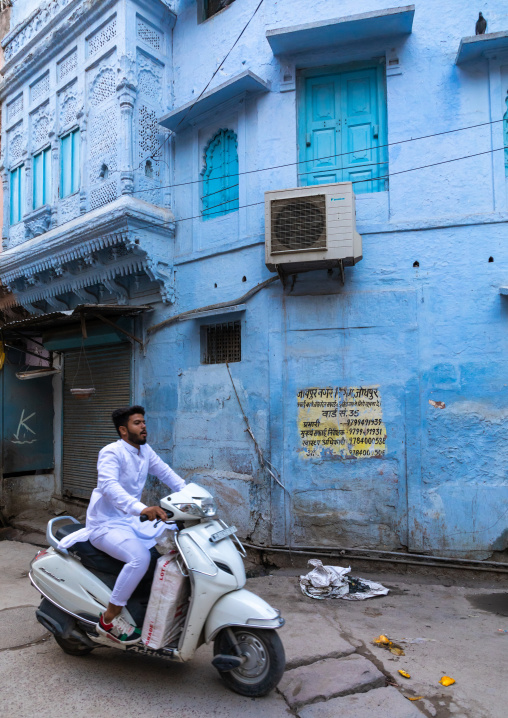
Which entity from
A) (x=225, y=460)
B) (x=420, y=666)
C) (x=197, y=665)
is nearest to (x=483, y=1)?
(x=225, y=460)

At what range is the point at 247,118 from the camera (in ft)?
23.8

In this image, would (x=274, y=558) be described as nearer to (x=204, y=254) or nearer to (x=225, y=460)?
(x=225, y=460)

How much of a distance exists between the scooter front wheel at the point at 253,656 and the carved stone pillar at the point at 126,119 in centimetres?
623

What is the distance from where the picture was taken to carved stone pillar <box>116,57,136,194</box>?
763 cm

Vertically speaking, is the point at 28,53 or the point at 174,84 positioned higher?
the point at 28,53

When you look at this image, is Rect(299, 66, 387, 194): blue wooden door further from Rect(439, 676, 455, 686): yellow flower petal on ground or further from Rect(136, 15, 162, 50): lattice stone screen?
Rect(439, 676, 455, 686): yellow flower petal on ground

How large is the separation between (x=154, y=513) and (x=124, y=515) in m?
0.57

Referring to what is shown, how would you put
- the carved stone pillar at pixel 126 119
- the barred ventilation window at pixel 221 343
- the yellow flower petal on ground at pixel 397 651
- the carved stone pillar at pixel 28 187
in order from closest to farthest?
the yellow flower petal on ground at pixel 397 651, the barred ventilation window at pixel 221 343, the carved stone pillar at pixel 126 119, the carved stone pillar at pixel 28 187

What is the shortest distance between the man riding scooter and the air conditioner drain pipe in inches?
95.5

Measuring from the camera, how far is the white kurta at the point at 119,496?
135 inches

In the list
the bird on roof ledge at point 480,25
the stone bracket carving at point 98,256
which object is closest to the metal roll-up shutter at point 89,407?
the stone bracket carving at point 98,256

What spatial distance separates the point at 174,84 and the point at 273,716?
27.1 ft

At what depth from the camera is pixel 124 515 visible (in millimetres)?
3691

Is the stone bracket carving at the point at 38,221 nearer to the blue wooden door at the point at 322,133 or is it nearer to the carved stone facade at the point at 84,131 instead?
the carved stone facade at the point at 84,131
